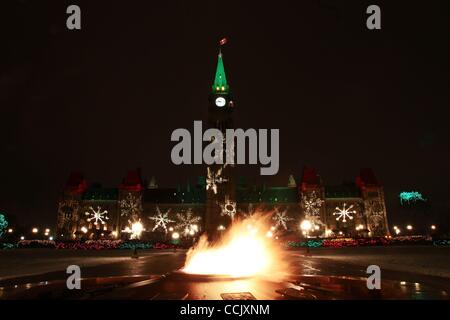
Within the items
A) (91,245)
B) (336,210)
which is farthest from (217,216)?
(91,245)

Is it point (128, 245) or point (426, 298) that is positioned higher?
point (426, 298)

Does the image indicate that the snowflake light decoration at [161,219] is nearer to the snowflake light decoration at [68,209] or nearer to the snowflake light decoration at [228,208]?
the snowflake light decoration at [228,208]

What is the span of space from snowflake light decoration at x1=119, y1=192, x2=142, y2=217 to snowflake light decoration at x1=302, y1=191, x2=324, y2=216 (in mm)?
48460

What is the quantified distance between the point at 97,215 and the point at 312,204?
6219 cm

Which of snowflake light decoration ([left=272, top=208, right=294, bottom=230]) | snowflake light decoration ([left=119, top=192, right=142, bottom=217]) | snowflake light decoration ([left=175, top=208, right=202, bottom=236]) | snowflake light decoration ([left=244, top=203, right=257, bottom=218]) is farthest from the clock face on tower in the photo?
snowflake light decoration ([left=119, top=192, right=142, bottom=217])

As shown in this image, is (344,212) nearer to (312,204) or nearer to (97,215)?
(312,204)

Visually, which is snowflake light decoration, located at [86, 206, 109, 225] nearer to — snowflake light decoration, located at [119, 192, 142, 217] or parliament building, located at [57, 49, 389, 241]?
parliament building, located at [57, 49, 389, 241]

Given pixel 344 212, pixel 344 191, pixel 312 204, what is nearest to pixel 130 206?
pixel 312 204

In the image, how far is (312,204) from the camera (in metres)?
97.5

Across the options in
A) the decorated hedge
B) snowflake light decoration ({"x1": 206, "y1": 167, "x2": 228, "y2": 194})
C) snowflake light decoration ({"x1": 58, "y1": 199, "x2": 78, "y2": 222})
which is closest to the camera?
the decorated hedge

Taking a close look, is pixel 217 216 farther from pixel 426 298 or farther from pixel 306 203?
pixel 426 298

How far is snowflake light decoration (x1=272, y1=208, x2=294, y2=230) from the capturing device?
9753 centimetres
